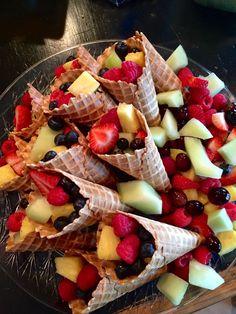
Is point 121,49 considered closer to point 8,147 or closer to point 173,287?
point 8,147

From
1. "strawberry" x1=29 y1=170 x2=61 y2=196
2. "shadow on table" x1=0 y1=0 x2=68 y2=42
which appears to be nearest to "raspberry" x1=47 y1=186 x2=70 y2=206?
"strawberry" x1=29 y1=170 x2=61 y2=196

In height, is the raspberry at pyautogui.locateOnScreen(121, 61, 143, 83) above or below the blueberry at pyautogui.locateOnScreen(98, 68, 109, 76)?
above

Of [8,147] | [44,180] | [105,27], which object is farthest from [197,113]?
[105,27]

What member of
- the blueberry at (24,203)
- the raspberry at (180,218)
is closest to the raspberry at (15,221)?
the blueberry at (24,203)

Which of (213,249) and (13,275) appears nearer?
(213,249)

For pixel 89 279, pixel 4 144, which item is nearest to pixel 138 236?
pixel 89 279

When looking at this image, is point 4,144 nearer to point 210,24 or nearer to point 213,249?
point 213,249

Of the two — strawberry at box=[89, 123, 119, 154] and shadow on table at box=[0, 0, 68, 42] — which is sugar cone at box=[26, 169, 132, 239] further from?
shadow on table at box=[0, 0, 68, 42]
